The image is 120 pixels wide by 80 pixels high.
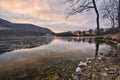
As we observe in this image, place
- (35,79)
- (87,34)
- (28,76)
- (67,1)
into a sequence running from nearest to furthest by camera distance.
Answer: (35,79) → (28,76) → (67,1) → (87,34)

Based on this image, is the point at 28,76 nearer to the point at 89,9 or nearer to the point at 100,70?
the point at 100,70

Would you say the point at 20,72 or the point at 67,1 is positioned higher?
the point at 67,1

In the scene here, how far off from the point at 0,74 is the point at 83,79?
7.88 feet

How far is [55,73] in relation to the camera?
524 centimetres

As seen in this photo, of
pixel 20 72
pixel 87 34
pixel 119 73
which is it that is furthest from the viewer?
pixel 87 34

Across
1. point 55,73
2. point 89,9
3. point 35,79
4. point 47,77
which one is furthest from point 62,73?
point 89,9

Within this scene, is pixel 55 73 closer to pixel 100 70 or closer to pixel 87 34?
pixel 100 70

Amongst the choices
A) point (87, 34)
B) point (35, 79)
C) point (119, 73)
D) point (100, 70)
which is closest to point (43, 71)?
point (35, 79)

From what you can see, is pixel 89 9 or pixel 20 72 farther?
pixel 89 9

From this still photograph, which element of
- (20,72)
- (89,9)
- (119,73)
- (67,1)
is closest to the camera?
(119,73)

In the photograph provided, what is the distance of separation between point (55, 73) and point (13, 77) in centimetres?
119

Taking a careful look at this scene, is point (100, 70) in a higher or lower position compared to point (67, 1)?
lower

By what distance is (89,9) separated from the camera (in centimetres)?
1912

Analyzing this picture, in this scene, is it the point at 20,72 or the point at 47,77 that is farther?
the point at 20,72
